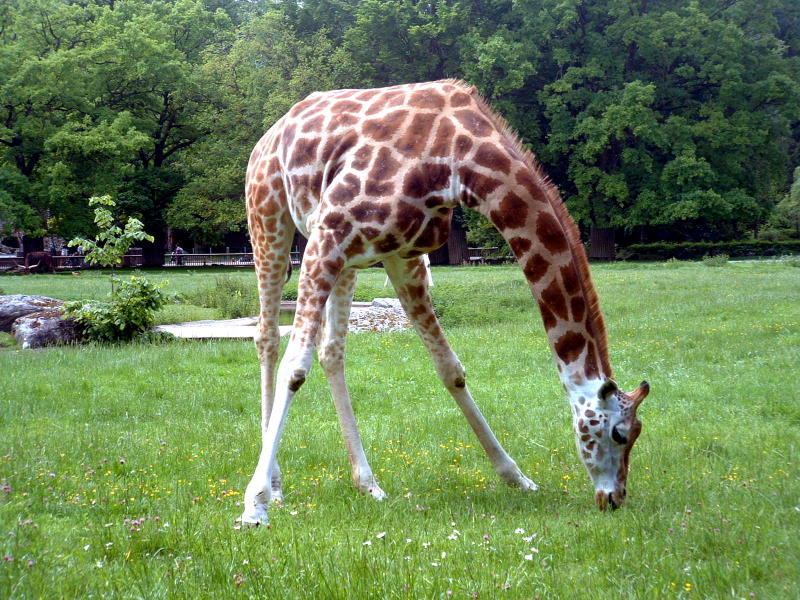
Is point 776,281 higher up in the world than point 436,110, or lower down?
lower down

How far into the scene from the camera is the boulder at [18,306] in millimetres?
16359

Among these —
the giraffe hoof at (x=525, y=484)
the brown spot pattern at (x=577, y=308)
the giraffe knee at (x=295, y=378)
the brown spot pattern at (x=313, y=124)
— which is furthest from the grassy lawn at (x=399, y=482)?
the brown spot pattern at (x=313, y=124)

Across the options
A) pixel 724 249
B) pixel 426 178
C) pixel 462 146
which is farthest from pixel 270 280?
pixel 724 249

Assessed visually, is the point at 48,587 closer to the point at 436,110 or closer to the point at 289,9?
the point at 436,110

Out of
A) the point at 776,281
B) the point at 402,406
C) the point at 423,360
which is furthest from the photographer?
the point at 776,281

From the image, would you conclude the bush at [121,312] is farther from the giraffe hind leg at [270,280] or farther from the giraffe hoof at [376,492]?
the giraffe hoof at [376,492]

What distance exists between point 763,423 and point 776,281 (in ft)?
52.1

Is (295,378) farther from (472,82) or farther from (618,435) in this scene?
(472,82)

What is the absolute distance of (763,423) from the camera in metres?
7.85

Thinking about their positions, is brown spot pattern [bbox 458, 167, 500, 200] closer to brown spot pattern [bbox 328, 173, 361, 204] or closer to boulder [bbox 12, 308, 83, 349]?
brown spot pattern [bbox 328, 173, 361, 204]

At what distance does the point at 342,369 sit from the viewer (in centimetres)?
603

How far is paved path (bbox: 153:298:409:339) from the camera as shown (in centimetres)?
1530

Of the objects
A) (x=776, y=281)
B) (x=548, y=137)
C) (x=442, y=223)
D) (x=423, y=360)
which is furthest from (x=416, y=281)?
(x=548, y=137)

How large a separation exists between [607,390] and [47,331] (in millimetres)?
12617
